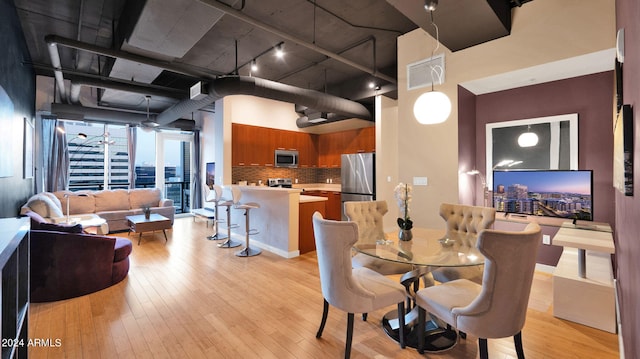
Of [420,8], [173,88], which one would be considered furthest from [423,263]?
[173,88]

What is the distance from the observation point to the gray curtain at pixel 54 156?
6.80 m

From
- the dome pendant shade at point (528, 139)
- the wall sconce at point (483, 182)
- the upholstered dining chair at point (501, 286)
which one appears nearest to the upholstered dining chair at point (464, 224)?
the upholstered dining chair at point (501, 286)

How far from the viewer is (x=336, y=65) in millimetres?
5531

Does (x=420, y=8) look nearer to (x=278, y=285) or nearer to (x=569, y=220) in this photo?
(x=569, y=220)

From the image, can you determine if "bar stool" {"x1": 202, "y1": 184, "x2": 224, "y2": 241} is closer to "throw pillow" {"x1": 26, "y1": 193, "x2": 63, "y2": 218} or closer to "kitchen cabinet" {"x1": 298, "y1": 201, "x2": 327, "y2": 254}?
"kitchen cabinet" {"x1": 298, "y1": 201, "x2": 327, "y2": 254}

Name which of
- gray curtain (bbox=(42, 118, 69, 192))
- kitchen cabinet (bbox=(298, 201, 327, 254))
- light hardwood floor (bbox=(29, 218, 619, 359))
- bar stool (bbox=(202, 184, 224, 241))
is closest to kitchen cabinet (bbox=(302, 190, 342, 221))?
kitchen cabinet (bbox=(298, 201, 327, 254))

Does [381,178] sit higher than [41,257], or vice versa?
[381,178]

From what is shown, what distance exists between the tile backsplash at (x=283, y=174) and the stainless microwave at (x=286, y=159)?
0.30 metres

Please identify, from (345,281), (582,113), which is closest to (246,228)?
(345,281)

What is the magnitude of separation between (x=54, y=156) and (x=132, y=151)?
1.75 meters

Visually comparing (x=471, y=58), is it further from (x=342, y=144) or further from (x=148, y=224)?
(x=148, y=224)

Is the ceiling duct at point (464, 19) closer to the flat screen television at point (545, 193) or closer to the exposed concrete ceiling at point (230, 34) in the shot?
the exposed concrete ceiling at point (230, 34)

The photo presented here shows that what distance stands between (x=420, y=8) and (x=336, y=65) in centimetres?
290

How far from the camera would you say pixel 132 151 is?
8406mm
